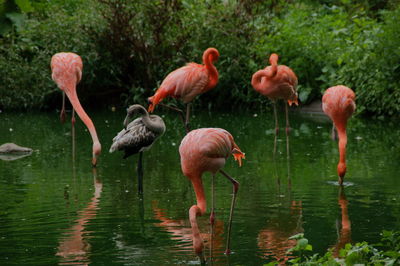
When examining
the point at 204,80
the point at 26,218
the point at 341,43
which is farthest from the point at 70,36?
the point at 26,218

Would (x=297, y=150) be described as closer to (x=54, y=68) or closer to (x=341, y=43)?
(x=54, y=68)

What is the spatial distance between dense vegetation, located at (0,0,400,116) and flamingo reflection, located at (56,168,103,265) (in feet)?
26.1

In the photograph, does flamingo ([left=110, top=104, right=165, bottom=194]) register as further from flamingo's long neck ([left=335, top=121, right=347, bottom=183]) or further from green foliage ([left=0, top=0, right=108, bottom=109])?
green foliage ([left=0, top=0, right=108, bottom=109])

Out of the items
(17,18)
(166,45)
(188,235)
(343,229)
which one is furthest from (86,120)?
(17,18)

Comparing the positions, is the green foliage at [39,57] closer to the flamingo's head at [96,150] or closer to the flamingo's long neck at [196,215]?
the flamingo's head at [96,150]

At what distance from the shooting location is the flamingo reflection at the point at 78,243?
492 centimetres

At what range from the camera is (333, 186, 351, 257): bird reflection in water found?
16.9 feet

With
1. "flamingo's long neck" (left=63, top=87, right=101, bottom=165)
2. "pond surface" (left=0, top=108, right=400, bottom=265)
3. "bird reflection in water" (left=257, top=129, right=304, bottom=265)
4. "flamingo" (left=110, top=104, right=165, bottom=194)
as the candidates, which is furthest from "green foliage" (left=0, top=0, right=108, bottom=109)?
"bird reflection in water" (left=257, top=129, right=304, bottom=265)

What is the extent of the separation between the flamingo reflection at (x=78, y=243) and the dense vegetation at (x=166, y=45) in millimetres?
7944

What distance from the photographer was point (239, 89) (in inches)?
567

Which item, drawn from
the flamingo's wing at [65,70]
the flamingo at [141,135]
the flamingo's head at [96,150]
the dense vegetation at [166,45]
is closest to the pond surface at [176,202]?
the flamingo's head at [96,150]

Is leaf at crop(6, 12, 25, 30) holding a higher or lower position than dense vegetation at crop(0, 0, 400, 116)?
lower

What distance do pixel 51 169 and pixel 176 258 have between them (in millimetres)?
3753

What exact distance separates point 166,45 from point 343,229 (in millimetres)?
9457
